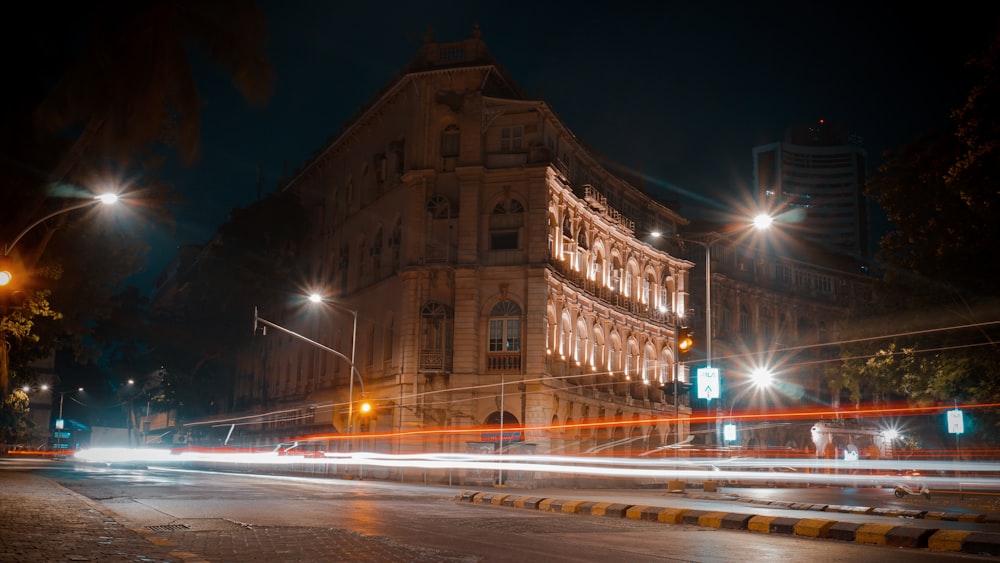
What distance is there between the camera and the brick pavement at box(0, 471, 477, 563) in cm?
965

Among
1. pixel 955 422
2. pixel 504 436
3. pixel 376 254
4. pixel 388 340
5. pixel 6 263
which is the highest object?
pixel 376 254

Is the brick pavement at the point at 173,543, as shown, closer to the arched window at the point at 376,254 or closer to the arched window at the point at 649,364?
the arched window at the point at 376,254

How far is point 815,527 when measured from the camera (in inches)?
563

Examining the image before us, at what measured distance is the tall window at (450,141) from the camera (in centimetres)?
4722

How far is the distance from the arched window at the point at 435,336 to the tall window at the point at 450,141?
7.61 meters

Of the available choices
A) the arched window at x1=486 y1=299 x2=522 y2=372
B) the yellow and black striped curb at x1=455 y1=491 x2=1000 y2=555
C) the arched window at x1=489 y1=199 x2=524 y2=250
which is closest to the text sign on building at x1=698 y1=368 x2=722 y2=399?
the yellow and black striped curb at x1=455 y1=491 x2=1000 y2=555

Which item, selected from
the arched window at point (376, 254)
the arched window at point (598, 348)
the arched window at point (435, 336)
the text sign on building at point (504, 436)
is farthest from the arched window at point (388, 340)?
the arched window at point (598, 348)

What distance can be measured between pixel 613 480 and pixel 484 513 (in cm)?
2931

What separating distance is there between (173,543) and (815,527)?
9073mm

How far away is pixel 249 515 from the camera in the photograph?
15.1 metres

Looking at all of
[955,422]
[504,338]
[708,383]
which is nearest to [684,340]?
[708,383]

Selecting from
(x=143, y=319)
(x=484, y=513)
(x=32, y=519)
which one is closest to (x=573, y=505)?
(x=484, y=513)

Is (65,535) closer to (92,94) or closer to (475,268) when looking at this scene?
(92,94)

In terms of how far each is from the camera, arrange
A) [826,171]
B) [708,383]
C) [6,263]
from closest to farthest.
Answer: [6,263]
[708,383]
[826,171]
